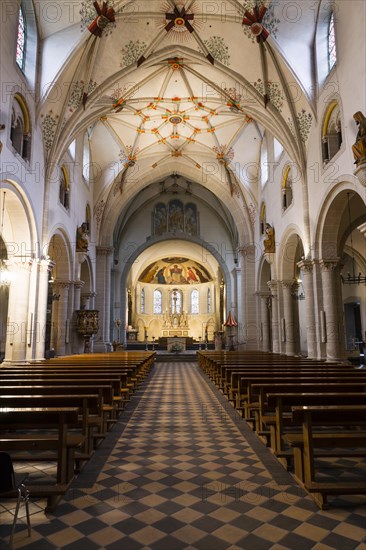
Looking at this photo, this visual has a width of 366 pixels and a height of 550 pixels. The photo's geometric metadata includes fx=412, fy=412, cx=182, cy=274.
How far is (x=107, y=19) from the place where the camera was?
1408 centimetres

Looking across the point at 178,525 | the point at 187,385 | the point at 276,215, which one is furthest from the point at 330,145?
the point at 178,525

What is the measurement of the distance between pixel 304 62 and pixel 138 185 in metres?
13.8

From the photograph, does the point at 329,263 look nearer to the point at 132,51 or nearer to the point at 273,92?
the point at 273,92

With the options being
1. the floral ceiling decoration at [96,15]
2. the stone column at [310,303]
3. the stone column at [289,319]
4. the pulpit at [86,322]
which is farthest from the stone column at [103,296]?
the stone column at [310,303]

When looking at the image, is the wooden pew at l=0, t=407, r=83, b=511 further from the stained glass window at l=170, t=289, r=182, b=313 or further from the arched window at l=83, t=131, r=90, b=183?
the stained glass window at l=170, t=289, r=182, b=313

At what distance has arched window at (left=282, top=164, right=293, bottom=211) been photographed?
1790 cm

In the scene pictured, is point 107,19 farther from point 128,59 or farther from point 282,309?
point 282,309

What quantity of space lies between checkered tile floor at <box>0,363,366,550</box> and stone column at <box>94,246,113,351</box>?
18604 millimetres

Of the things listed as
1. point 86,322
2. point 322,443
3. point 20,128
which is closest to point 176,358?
point 86,322

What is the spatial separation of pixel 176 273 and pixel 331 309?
109ft

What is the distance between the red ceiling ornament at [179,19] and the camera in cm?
1478

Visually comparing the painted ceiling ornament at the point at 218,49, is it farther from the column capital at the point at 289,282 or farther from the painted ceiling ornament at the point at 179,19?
the column capital at the point at 289,282

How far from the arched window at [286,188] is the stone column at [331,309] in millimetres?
4623

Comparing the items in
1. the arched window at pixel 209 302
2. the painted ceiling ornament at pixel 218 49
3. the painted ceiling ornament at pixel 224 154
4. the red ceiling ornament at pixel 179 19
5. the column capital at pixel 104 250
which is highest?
the red ceiling ornament at pixel 179 19
